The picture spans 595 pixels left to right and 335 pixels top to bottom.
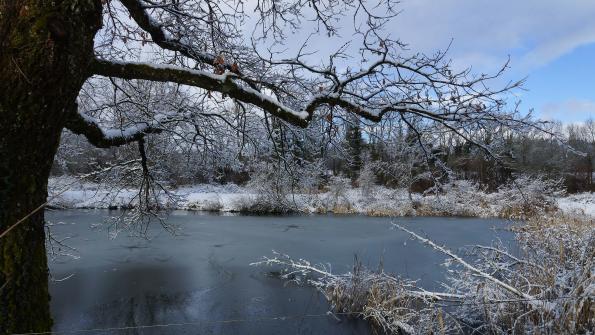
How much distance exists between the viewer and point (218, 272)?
9289 mm

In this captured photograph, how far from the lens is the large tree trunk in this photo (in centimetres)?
179

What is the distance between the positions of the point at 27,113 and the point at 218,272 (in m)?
7.90

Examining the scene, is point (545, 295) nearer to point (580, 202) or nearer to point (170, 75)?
point (170, 75)

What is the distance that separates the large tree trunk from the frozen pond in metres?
1.06

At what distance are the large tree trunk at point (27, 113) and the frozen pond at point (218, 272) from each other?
3.47 feet

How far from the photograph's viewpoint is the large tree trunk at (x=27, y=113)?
1.79m

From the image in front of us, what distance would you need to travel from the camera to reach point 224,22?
372 centimetres

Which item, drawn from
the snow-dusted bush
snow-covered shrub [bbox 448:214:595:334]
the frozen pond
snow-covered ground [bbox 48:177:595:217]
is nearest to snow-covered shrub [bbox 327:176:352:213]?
snow-covered ground [bbox 48:177:595:217]

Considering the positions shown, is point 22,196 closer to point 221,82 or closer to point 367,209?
point 221,82

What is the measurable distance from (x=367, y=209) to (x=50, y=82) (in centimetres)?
1883

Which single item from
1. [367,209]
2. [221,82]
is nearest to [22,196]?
[221,82]

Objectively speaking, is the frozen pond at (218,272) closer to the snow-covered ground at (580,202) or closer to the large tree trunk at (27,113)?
the large tree trunk at (27,113)

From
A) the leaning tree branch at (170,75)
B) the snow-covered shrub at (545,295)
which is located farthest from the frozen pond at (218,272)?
the leaning tree branch at (170,75)

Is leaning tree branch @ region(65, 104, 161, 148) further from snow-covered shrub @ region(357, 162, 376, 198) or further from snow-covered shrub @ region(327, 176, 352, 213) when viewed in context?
snow-covered shrub @ region(357, 162, 376, 198)
